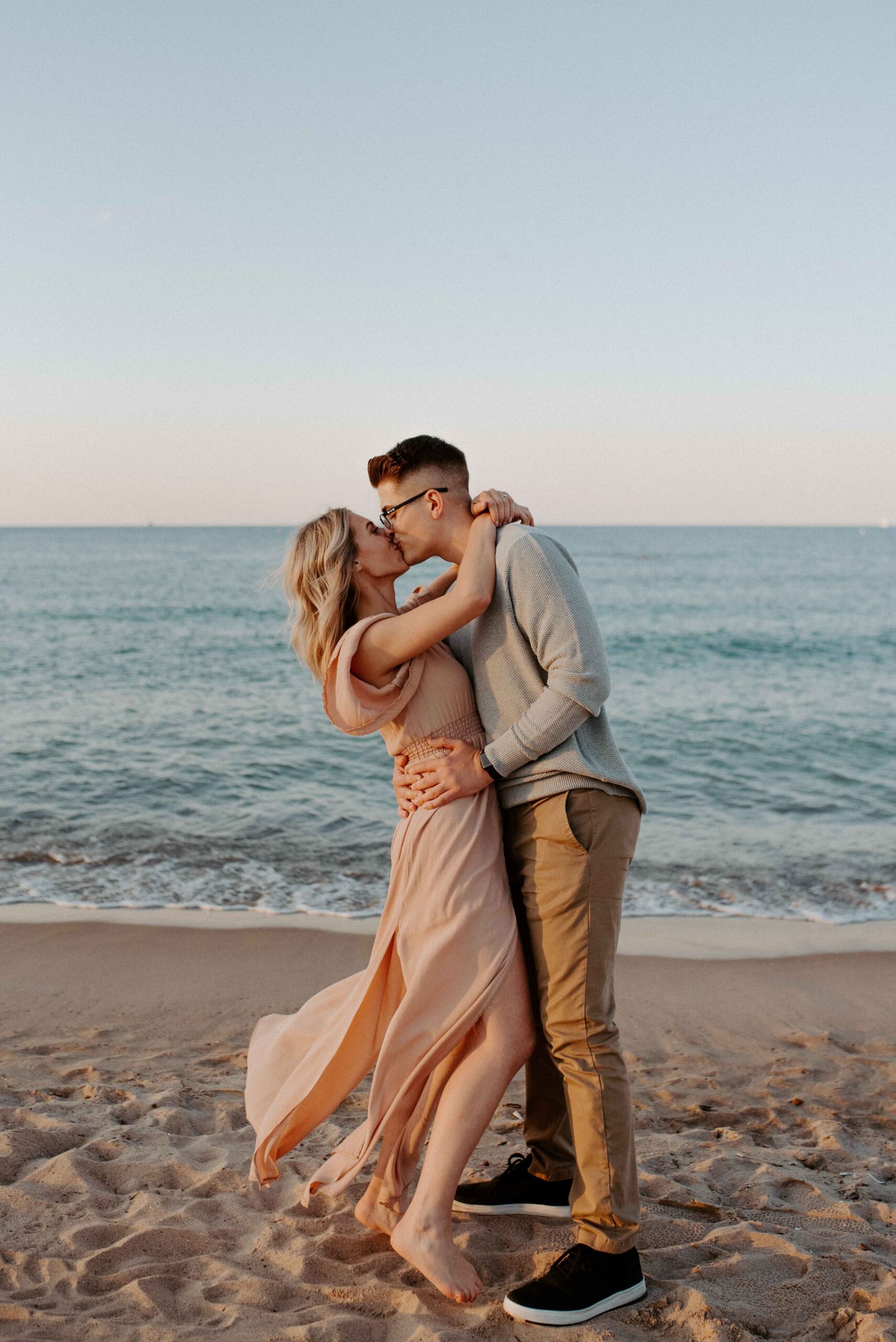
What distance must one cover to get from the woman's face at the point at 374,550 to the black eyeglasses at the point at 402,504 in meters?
0.06

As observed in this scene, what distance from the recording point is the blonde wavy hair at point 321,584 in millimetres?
2902

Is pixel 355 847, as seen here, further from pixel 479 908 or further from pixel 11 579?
pixel 11 579

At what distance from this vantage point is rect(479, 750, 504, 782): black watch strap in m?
2.81

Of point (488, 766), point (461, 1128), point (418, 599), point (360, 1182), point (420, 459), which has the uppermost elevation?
point (420, 459)

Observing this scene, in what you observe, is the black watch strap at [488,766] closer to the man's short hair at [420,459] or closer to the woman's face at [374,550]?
the woman's face at [374,550]

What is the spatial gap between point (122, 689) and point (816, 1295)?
16023 millimetres

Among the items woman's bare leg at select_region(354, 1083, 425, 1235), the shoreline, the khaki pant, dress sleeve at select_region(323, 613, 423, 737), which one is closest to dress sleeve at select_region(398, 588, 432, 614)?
dress sleeve at select_region(323, 613, 423, 737)

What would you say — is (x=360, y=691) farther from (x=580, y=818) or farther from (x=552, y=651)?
(x=580, y=818)

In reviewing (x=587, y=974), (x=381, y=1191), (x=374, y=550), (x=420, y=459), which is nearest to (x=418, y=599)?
(x=374, y=550)

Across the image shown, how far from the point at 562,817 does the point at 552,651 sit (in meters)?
0.46

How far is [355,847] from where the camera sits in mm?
8516

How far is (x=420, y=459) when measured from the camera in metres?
2.99

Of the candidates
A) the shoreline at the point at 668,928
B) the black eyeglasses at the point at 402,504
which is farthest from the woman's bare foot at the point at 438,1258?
the shoreline at the point at 668,928

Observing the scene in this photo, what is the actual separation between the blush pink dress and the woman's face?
167 mm
